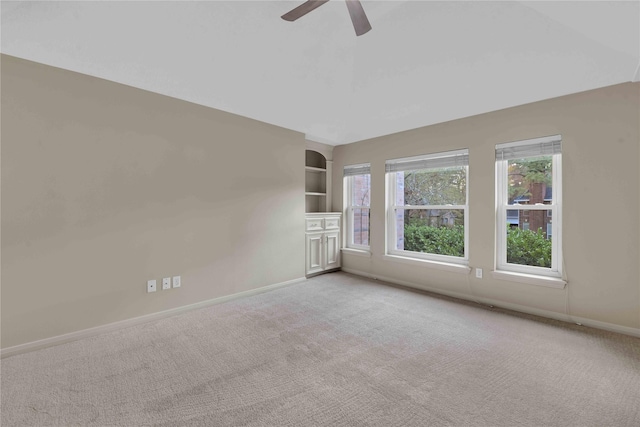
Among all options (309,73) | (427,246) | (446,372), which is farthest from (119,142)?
(427,246)

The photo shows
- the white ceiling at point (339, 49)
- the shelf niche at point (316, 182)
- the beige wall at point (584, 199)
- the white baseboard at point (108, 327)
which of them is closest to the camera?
the white ceiling at point (339, 49)

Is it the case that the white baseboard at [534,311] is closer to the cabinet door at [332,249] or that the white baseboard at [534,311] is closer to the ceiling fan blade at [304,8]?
the cabinet door at [332,249]

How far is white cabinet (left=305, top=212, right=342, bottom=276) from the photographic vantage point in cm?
456

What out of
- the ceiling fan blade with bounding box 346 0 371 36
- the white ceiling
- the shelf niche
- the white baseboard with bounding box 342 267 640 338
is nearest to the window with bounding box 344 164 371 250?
the shelf niche

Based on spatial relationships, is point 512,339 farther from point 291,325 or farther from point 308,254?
point 308,254

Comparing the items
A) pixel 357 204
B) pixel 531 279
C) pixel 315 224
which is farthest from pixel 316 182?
pixel 531 279

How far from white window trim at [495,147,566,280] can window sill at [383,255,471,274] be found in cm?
39

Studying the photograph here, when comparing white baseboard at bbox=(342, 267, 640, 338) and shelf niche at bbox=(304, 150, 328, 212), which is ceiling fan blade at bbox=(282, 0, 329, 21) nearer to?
shelf niche at bbox=(304, 150, 328, 212)

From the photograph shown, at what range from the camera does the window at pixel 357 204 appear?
4891mm

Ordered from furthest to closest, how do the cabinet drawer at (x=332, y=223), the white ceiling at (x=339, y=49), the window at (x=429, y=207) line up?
the cabinet drawer at (x=332, y=223), the window at (x=429, y=207), the white ceiling at (x=339, y=49)

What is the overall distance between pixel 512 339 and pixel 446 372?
0.94 meters

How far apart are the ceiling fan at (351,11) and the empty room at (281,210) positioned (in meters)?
0.02

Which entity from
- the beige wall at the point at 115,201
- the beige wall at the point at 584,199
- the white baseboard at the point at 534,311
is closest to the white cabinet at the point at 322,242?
the beige wall at the point at 115,201

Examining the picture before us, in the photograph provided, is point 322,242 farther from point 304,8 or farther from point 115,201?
point 304,8
